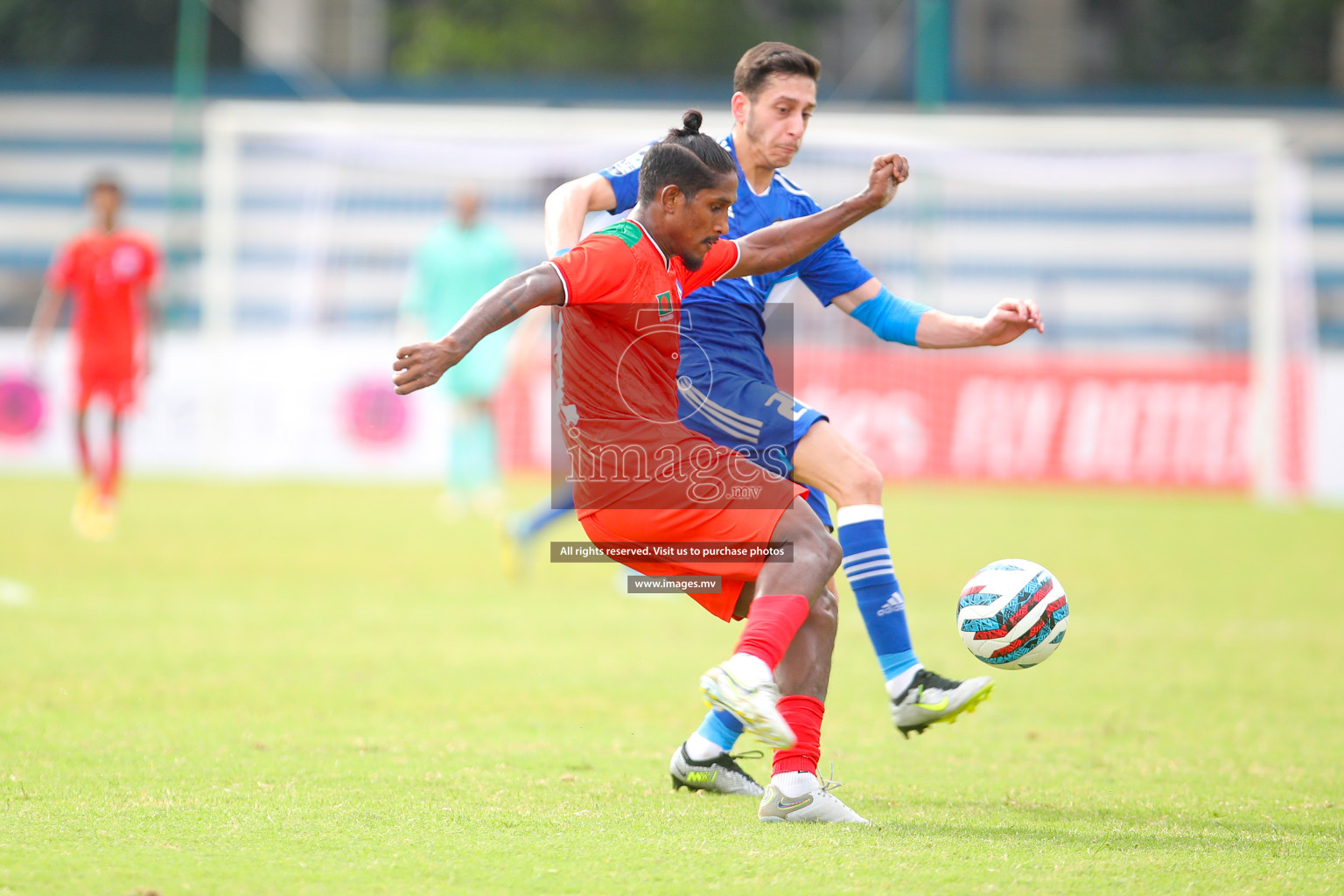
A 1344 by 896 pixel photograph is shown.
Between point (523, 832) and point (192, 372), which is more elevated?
point (192, 372)

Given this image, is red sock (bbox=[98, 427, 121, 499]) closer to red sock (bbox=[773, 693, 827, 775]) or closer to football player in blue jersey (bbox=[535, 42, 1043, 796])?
football player in blue jersey (bbox=[535, 42, 1043, 796])

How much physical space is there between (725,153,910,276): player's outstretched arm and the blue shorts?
40cm

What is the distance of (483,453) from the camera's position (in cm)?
1303

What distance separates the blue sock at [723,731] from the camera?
425 cm

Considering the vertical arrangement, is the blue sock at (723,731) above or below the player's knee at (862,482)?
below

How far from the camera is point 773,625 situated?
11.9 ft

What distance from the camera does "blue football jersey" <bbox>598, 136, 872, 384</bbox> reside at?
436 cm

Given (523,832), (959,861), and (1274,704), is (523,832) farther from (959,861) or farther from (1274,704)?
(1274,704)

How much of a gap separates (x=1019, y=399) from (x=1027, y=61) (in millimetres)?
16469

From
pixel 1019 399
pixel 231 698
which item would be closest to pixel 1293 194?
pixel 1019 399

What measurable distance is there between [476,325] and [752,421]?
1.11 m

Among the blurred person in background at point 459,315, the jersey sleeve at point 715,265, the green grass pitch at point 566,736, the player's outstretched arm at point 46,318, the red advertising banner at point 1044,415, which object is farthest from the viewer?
the red advertising banner at point 1044,415

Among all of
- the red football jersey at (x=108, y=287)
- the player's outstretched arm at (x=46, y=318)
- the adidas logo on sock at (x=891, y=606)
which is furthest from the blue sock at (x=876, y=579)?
the player's outstretched arm at (x=46, y=318)

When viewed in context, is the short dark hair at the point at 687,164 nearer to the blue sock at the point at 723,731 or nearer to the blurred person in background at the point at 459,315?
the blue sock at the point at 723,731
